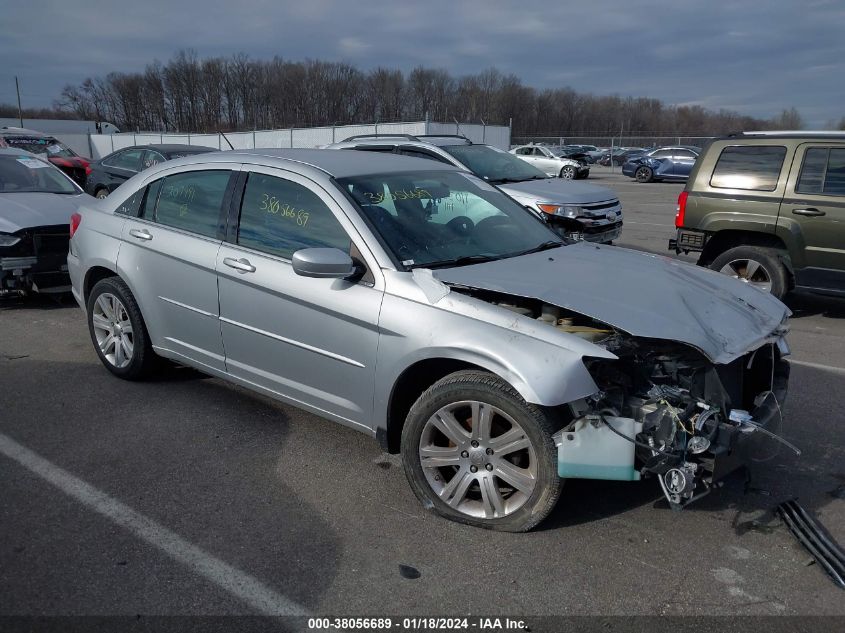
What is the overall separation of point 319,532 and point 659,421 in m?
1.65

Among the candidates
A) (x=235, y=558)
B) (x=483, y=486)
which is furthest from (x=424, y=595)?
(x=235, y=558)

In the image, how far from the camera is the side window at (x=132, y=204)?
5117mm

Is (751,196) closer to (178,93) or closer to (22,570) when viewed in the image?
(22,570)

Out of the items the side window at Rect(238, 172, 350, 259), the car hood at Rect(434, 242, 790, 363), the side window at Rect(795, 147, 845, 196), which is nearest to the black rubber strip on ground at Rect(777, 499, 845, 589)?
the car hood at Rect(434, 242, 790, 363)

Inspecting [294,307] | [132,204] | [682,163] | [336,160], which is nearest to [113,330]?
[132,204]

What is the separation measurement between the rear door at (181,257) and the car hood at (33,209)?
3044 millimetres

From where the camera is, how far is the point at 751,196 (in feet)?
24.4

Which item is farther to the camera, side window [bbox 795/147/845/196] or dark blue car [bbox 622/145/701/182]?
dark blue car [bbox 622/145/701/182]

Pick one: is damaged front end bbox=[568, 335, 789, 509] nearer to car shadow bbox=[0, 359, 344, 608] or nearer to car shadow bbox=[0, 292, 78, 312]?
car shadow bbox=[0, 359, 344, 608]

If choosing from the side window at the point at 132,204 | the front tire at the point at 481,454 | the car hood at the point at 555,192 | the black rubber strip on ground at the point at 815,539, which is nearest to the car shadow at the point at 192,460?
the front tire at the point at 481,454

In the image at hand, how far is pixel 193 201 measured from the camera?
15.4 ft

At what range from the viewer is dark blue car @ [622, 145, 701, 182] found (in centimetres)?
3022

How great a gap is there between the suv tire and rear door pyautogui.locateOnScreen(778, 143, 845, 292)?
186mm

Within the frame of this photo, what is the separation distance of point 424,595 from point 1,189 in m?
7.80
